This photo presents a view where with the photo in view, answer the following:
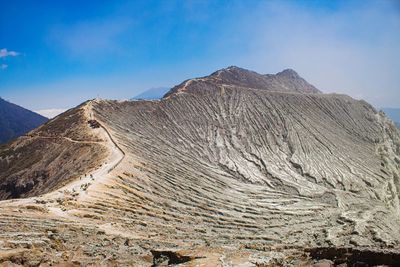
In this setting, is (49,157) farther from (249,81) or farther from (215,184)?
(249,81)

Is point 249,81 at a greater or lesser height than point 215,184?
greater

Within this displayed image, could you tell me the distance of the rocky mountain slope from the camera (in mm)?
17641

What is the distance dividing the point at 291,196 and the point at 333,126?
34.0 m

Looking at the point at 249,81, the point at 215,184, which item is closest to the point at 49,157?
the point at 215,184

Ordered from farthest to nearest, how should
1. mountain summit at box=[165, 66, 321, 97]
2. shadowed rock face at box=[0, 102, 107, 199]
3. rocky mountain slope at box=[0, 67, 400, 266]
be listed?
1. mountain summit at box=[165, 66, 321, 97]
2. shadowed rock face at box=[0, 102, 107, 199]
3. rocky mountain slope at box=[0, 67, 400, 266]

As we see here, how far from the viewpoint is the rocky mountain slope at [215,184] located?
17.6 meters

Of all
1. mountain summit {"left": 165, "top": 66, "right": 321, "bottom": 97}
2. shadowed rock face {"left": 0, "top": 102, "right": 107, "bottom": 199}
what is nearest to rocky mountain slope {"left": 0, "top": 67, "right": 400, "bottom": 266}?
shadowed rock face {"left": 0, "top": 102, "right": 107, "bottom": 199}

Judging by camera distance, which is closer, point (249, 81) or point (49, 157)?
point (49, 157)

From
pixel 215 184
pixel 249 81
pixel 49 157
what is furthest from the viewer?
pixel 249 81

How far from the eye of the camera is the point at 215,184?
44.5 metres

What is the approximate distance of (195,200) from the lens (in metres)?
36.8

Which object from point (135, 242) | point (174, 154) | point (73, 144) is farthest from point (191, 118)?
point (135, 242)

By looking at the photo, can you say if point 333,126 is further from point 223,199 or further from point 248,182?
point 223,199

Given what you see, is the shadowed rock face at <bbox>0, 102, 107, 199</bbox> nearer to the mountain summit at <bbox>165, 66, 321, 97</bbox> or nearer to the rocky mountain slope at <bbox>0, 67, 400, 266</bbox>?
the rocky mountain slope at <bbox>0, 67, 400, 266</bbox>
